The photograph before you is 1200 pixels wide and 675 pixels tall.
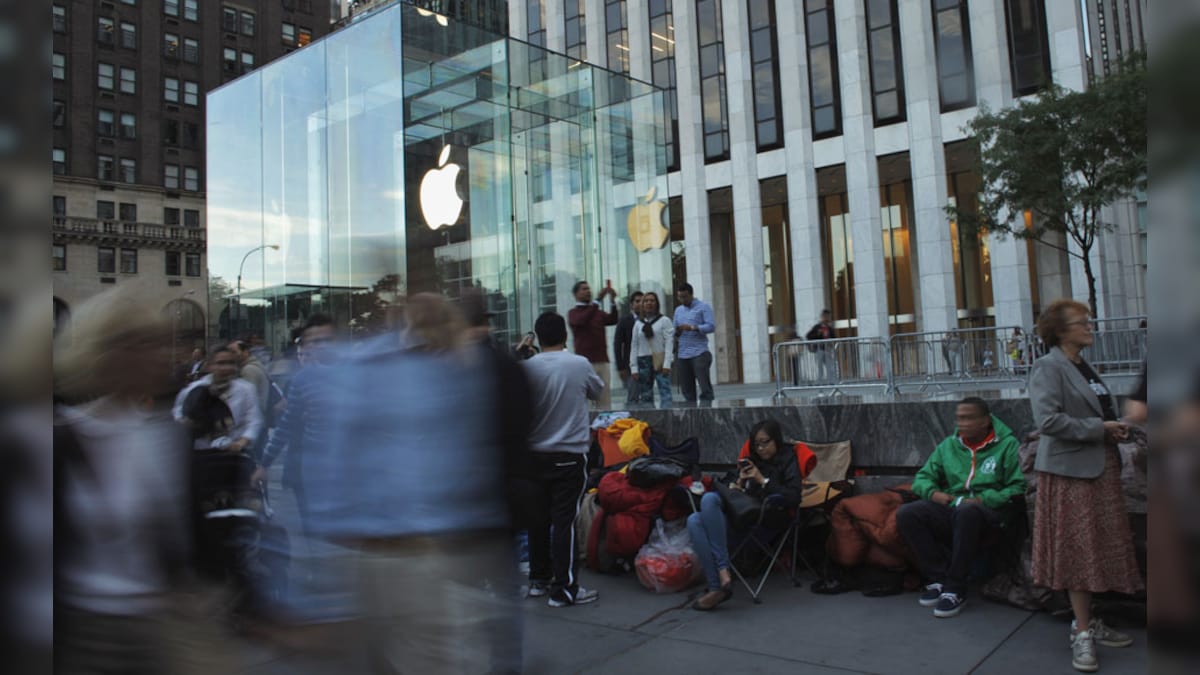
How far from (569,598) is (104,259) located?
483 cm

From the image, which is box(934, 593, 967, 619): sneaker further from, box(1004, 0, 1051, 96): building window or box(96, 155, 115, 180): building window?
box(1004, 0, 1051, 96): building window

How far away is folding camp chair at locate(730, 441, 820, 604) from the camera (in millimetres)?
6395

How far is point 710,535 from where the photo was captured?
638 centimetres

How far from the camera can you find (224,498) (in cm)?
329

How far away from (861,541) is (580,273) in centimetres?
1074

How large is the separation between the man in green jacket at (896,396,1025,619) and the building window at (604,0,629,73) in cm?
3173

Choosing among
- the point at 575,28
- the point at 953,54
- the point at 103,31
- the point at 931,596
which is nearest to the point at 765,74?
the point at 953,54

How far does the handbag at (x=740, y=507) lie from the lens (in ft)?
21.1

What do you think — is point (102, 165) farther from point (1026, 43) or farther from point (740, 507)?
point (1026, 43)

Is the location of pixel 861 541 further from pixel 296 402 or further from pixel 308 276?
pixel 308 276

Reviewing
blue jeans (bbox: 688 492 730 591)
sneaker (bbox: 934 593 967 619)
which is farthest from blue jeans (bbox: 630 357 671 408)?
sneaker (bbox: 934 593 967 619)

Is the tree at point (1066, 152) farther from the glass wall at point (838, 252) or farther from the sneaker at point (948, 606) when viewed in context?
the sneaker at point (948, 606)

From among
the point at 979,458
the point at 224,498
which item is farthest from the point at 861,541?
the point at 224,498

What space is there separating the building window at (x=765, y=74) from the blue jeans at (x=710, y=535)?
27177 mm
